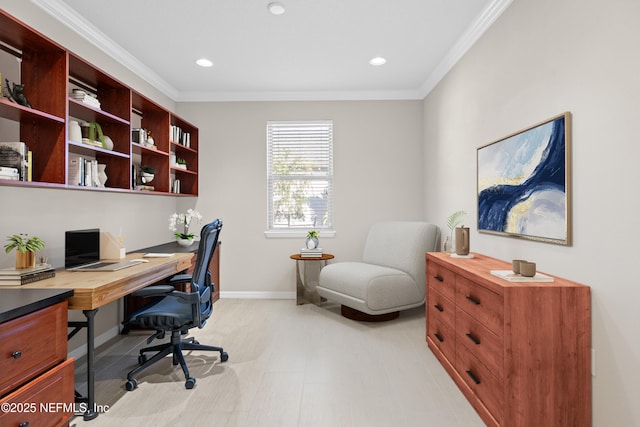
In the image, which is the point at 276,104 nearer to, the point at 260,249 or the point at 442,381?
the point at 260,249

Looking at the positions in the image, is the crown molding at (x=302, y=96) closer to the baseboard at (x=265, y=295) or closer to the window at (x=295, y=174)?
the window at (x=295, y=174)

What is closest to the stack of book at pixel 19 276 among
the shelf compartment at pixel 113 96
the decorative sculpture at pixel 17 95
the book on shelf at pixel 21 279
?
the book on shelf at pixel 21 279

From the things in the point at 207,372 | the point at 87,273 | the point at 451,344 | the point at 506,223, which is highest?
the point at 506,223

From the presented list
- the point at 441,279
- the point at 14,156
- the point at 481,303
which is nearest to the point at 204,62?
the point at 14,156

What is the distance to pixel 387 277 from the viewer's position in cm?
343

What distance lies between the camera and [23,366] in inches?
57.3

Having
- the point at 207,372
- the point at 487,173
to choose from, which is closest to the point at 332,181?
the point at 487,173

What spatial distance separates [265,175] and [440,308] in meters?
2.77

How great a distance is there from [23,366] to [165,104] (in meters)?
3.50

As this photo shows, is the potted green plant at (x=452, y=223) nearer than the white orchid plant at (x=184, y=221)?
Yes

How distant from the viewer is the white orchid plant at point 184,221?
3.94 m

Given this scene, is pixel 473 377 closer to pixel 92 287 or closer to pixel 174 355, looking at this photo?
pixel 174 355

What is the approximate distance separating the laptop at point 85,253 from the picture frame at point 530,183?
274 cm

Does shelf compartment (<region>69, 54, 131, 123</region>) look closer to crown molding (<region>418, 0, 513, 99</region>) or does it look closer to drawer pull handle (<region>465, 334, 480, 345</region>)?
crown molding (<region>418, 0, 513, 99</region>)
